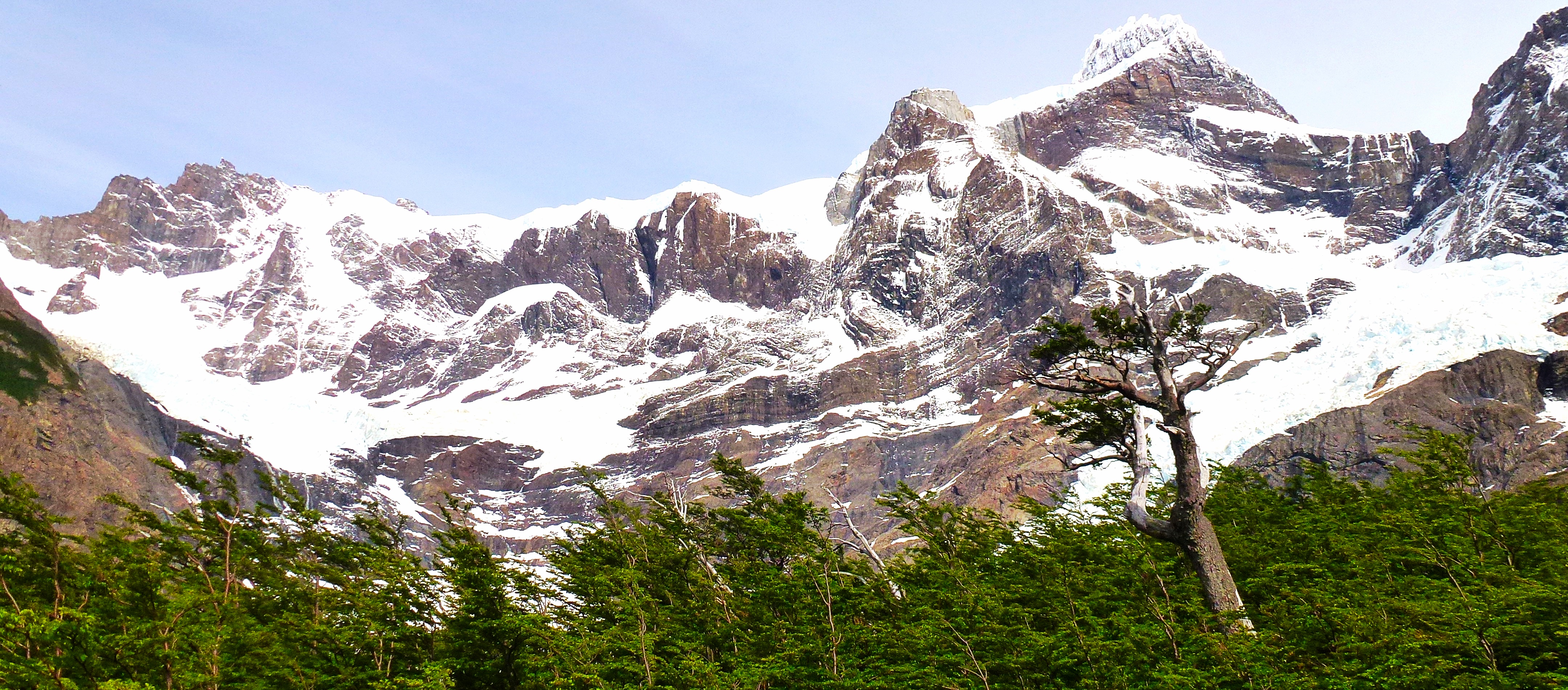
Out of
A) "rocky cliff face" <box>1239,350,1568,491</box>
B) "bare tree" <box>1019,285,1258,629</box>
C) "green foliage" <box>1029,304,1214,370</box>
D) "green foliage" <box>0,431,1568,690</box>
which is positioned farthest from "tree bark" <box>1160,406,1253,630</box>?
"rocky cliff face" <box>1239,350,1568,491</box>

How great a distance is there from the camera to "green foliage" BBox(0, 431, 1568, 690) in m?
16.4

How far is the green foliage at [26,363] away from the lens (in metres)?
108

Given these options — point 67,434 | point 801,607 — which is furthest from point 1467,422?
point 67,434

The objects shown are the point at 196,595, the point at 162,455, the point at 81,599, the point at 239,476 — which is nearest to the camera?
the point at 196,595

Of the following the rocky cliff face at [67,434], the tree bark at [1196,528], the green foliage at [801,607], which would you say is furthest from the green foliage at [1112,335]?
the rocky cliff face at [67,434]

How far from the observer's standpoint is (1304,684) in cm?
1558

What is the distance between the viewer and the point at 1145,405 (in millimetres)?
19531

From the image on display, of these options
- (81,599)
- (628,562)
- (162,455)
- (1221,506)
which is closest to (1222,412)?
(1221,506)

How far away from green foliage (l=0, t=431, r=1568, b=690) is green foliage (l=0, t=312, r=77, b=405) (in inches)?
3996

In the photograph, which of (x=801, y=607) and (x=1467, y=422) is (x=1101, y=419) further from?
(x=1467, y=422)

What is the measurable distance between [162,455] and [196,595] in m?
156

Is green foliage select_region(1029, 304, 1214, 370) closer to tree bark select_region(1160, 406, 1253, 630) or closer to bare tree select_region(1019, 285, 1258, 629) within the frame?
bare tree select_region(1019, 285, 1258, 629)

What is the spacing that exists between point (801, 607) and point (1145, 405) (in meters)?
8.95

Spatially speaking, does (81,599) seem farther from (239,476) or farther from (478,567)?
(239,476)
